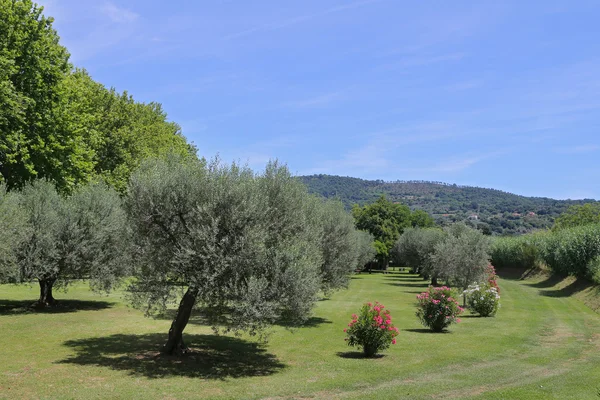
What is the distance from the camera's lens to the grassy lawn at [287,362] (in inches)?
570

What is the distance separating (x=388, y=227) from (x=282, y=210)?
9261cm

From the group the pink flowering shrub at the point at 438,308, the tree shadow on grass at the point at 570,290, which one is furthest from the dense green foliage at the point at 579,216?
the pink flowering shrub at the point at 438,308

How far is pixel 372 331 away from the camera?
65.5ft

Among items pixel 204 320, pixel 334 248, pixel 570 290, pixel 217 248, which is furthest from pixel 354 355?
pixel 570 290

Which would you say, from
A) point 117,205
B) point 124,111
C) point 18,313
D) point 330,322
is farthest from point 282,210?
point 124,111

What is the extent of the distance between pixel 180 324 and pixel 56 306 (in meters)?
17.9

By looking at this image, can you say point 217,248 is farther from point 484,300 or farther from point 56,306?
→ point 484,300

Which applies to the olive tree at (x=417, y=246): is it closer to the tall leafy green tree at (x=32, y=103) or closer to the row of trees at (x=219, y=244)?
the tall leafy green tree at (x=32, y=103)

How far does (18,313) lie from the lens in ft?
92.5

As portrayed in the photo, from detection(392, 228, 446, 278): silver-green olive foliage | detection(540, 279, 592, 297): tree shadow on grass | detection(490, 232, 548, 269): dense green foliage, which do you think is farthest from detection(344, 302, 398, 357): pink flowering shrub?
detection(490, 232, 548, 269): dense green foliage

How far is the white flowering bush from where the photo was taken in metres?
34.4

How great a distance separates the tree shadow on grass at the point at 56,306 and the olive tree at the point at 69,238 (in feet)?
2.97

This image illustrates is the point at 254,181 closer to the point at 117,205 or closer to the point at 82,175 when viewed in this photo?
the point at 117,205

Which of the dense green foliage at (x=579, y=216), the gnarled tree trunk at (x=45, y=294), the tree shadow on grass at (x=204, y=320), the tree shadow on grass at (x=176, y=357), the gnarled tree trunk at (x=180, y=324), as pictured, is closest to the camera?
the tree shadow on grass at (x=176, y=357)
